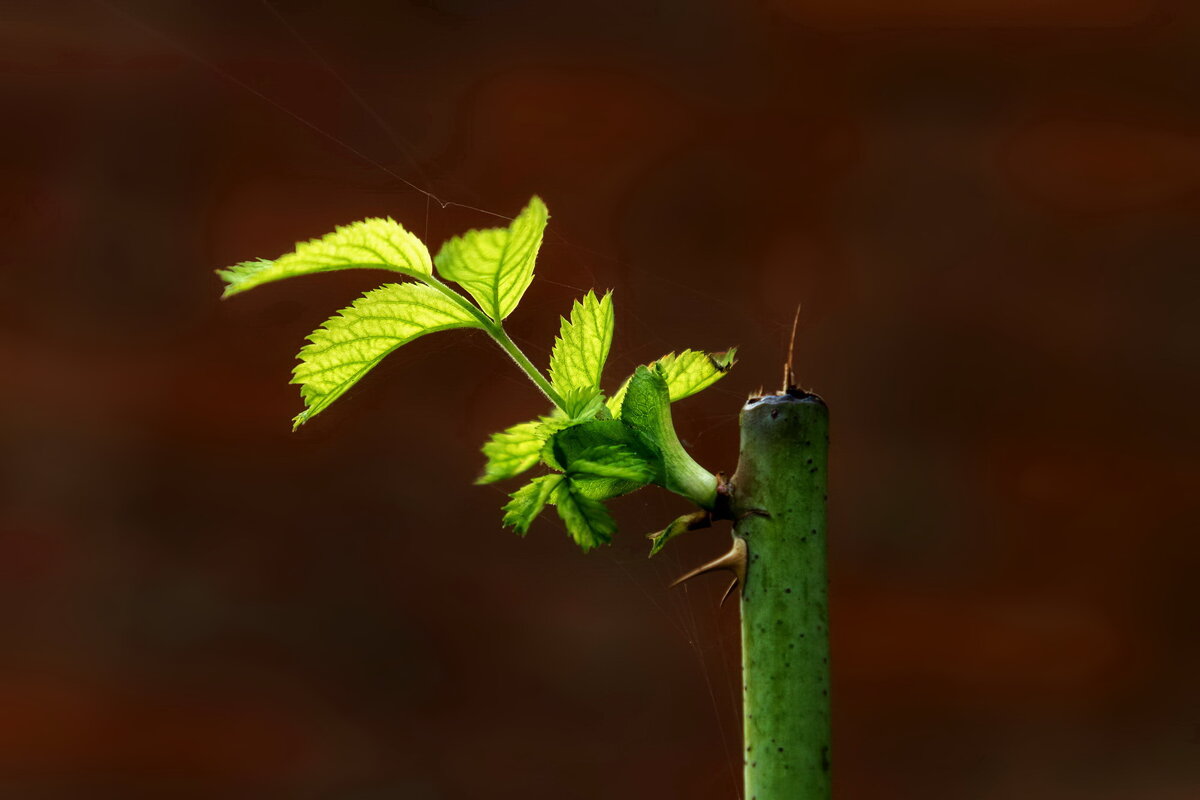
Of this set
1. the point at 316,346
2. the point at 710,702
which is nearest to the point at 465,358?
the point at 710,702

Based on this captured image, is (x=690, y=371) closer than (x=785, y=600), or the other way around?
(x=785, y=600)

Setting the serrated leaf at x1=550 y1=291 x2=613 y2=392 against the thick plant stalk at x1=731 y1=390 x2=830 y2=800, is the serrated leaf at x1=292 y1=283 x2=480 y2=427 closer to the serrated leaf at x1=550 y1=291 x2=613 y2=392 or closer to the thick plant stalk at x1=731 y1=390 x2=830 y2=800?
the serrated leaf at x1=550 y1=291 x2=613 y2=392

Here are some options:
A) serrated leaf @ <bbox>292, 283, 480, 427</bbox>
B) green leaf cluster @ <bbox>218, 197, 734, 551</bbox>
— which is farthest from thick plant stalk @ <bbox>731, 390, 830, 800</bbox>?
serrated leaf @ <bbox>292, 283, 480, 427</bbox>

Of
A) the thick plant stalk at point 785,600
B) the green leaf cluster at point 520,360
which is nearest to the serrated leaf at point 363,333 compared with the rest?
the green leaf cluster at point 520,360

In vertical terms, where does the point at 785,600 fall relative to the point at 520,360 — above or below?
below

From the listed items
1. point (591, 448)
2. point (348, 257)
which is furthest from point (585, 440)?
point (348, 257)

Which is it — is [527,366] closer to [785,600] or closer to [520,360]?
[520,360]

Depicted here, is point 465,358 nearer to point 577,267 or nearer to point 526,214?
point 577,267
